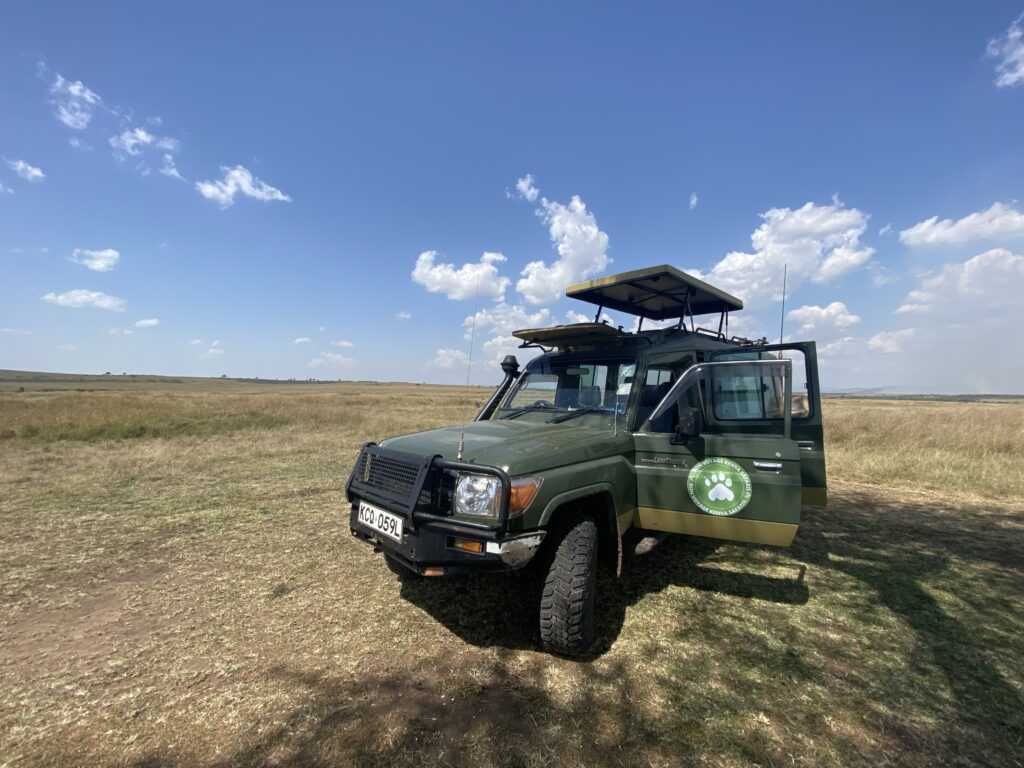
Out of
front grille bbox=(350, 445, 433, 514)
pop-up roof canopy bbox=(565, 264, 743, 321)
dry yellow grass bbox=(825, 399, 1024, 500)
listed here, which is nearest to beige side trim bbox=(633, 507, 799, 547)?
front grille bbox=(350, 445, 433, 514)

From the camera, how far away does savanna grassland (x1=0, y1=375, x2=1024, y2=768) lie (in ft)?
7.60

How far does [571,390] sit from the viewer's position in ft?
15.1

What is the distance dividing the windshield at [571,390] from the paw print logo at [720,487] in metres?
0.90

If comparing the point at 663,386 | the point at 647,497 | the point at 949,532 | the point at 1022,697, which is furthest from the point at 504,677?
the point at 949,532

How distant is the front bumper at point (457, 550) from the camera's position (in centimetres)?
278

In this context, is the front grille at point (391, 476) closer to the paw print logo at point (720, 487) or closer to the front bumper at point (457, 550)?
the front bumper at point (457, 550)

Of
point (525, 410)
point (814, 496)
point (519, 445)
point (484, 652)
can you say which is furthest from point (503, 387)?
point (814, 496)

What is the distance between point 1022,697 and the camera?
2.67m

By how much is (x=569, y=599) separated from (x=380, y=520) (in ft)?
4.63

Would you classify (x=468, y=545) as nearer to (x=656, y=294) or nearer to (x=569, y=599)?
(x=569, y=599)

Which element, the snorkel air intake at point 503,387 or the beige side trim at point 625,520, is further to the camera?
the snorkel air intake at point 503,387

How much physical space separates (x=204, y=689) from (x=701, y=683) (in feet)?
9.86

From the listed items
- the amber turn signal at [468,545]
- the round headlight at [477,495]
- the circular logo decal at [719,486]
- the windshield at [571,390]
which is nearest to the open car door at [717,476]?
the circular logo decal at [719,486]

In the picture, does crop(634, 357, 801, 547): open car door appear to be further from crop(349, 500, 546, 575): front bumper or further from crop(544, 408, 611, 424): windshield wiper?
crop(349, 500, 546, 575): front bumper
